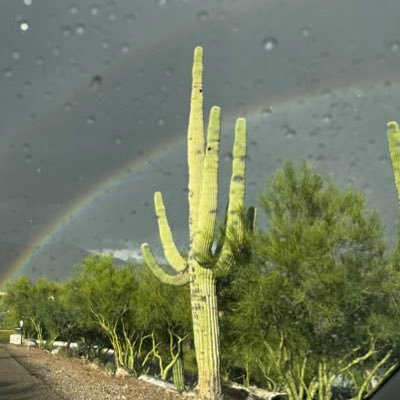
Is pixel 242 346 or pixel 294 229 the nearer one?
pixel 294 229

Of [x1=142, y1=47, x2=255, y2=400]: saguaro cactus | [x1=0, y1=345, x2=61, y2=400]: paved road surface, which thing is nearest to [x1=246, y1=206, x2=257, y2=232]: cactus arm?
[x1=142, y1=47, x2=255, y2=400]: saguaro cactus

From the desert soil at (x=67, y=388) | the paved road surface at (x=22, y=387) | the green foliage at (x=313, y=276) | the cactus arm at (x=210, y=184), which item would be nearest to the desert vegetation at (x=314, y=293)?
the green foliage at (x=313, y=276)

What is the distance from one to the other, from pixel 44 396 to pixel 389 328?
34.6 ft

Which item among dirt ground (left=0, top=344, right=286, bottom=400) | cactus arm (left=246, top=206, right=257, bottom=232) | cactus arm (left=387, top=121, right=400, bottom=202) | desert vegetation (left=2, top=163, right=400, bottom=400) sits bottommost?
dirt ground (left=0, top=344, right=286, bottom=400)

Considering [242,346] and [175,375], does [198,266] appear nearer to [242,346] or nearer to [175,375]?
[242,346]

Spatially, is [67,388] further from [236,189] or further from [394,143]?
[394,143]

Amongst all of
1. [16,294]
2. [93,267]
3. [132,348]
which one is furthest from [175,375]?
[16,294]

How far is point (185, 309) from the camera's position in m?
30.6

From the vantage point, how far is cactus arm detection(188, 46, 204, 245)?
19.3 metres

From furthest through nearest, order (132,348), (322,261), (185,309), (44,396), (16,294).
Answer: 1. (16,294)
2. (132,348)
3. (185,309)
4. (44,396)
5. (322,261)

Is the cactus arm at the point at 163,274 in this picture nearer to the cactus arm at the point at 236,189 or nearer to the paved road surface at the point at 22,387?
the cactus arm at the point at 236,189

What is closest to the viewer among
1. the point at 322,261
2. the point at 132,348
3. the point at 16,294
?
the point at 322,261

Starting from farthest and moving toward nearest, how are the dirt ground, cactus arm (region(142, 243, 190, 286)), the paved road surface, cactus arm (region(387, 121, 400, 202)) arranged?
1. cactus arm (region(142, 243, 190, 286))
2. the dirt ground
3. the paved road surface
4. cactus arm (region(387, 121, 400, 202))

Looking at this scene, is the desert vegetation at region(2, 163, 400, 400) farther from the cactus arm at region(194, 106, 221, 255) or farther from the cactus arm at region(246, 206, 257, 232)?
the cactus arm at region(194, 106, 221, 255)
